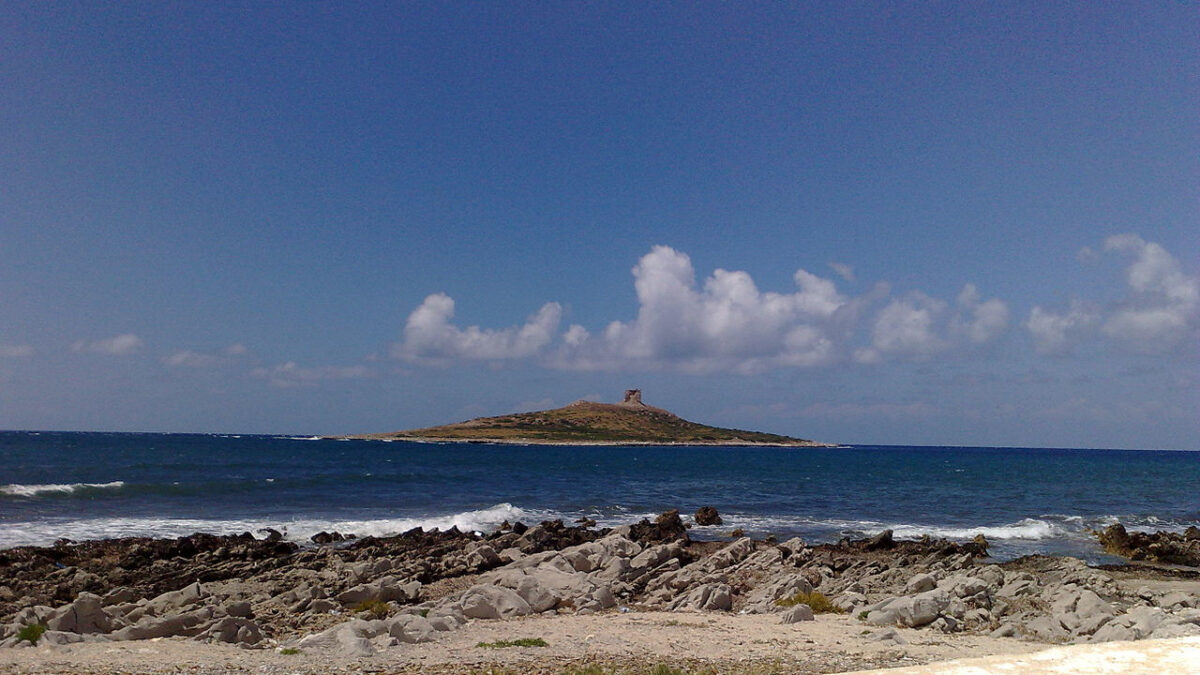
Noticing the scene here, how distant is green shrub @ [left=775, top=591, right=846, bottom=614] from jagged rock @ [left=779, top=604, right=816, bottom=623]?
1.68 m

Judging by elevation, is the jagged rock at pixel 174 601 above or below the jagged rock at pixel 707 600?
above

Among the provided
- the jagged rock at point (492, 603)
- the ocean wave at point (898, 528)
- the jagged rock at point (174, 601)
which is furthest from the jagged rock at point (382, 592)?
the ocean wave at point (898, 528)

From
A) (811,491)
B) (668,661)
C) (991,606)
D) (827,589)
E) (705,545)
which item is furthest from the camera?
(811,491)


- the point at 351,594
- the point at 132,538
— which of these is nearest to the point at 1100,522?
the point at 351,594

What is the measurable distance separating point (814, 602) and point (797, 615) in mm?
2766

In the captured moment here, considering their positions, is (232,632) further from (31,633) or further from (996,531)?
(996,531)

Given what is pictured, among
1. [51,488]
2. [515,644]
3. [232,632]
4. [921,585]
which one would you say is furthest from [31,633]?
[51,488]

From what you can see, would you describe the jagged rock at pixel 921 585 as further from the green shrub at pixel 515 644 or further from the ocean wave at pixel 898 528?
the ocean wave at pixel 898 528

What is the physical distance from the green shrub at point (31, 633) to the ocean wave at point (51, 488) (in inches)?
1524

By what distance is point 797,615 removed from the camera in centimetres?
1789

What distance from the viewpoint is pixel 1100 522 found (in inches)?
1713

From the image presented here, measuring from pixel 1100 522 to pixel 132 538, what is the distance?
49847 millimetres

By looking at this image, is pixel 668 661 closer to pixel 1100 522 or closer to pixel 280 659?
pixel 280 659

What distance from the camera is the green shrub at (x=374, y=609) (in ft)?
61.6
